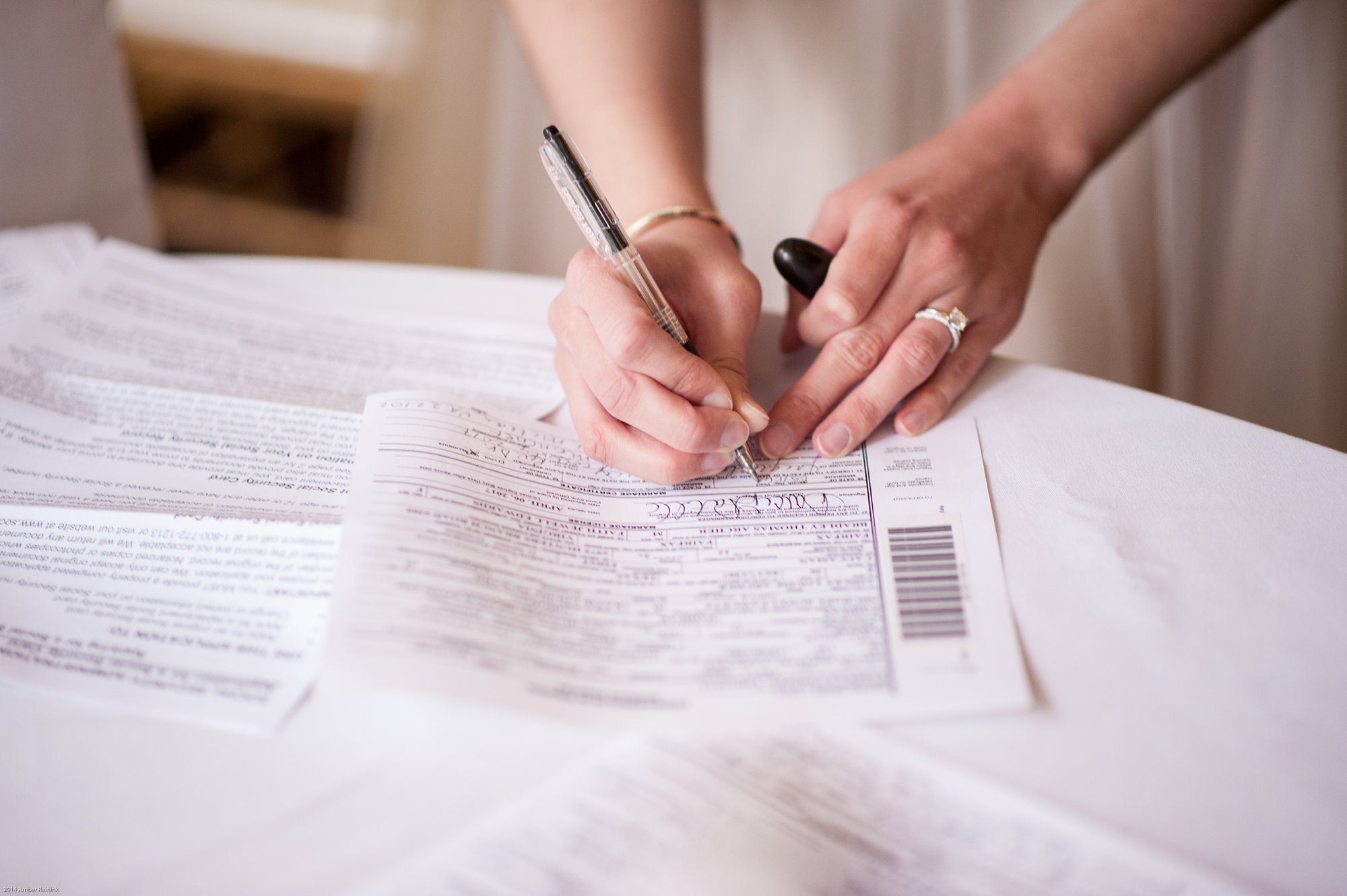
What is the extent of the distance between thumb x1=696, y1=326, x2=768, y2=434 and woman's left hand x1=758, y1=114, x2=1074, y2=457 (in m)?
0.02

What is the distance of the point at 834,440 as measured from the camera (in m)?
0.50

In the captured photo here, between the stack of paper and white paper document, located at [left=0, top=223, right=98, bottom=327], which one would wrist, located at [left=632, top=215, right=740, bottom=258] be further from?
white paper document, located at [left=0, top=223, right=98, bottom=327]

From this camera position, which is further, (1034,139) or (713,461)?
(1034,139)

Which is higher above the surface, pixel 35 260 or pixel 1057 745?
pixel 35 260

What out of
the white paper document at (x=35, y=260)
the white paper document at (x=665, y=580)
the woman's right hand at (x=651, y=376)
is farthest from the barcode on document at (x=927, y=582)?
the white paper document at (x=35, y=260)

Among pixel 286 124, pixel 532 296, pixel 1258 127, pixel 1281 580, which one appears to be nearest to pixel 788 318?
pixel 532 296

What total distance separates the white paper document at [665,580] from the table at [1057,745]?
20mm

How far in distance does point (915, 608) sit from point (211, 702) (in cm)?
31

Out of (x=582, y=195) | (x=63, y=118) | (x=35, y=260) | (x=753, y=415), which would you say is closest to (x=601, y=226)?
(x=582, y=195)

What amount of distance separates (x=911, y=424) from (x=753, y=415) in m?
0.10

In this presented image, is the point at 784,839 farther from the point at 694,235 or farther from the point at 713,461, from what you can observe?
the point at 694,235

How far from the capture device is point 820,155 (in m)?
1.00

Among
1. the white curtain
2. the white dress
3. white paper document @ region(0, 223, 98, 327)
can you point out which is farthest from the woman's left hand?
the white dress

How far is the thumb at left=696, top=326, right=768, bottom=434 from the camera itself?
0.48 m
